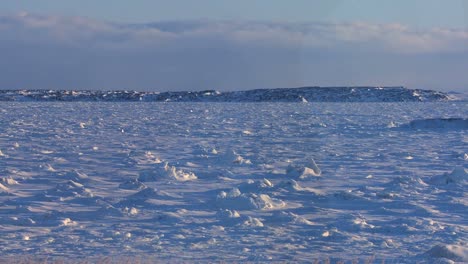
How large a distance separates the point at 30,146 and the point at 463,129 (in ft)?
44.5

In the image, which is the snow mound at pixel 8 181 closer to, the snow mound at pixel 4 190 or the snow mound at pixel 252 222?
the snow mound at pixel 4 190

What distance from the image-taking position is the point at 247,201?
25.9ft

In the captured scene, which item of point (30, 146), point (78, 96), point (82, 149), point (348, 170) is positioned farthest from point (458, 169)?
point (78, 96)

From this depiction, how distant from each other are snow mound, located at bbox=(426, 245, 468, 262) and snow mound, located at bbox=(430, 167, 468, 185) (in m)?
3.98

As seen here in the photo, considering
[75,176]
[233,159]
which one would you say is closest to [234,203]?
[75,176]

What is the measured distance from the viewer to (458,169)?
9859 mm

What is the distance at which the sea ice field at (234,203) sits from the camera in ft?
19.7

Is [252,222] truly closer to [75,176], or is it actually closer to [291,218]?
[291,218]

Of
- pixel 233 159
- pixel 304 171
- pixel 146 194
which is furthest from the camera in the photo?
pixel 233 159

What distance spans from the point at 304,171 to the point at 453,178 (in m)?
2.14

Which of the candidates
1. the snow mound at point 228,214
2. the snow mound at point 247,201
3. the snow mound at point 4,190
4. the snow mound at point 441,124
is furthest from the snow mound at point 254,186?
the snow mound at point 441,124

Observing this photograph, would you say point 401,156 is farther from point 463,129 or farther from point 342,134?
point 463,129

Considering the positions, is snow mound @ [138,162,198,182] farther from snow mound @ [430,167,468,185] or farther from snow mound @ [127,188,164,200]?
snow mound @ [430,167,468,185]

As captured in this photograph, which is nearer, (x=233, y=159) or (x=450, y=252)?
(x=450, y=252)
